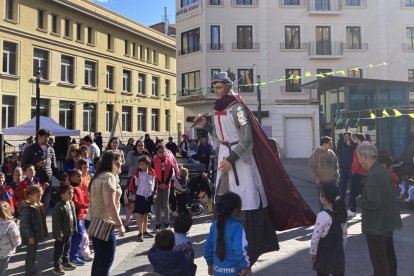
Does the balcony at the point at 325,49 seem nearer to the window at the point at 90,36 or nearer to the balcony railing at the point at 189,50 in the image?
the balcony railing at the point at 189,50

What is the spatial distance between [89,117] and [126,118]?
4.66 m

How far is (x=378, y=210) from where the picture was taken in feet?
14.8

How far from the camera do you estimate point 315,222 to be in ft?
14.6

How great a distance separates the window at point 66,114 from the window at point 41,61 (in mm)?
2572

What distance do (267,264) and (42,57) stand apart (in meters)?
29.6

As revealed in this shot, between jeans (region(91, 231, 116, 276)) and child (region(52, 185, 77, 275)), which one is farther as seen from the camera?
child (region(52, 185, 77, 275))

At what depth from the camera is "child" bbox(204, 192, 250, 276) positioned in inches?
137

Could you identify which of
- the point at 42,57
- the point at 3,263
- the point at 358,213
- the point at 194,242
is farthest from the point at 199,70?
the point at 3,263

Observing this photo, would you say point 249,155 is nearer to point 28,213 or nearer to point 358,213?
point 28,213

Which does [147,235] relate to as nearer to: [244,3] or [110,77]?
[244,3]

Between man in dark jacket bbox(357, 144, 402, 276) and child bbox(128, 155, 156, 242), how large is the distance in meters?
4.18

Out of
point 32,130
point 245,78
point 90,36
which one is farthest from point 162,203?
point 90,36

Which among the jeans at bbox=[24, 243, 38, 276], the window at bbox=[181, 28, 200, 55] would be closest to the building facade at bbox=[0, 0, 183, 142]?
the window at bbox=[181, 28, 200, 55]

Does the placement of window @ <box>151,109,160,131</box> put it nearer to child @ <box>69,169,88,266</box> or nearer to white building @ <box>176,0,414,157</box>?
white building @ <box>176,0,414,157</box>
